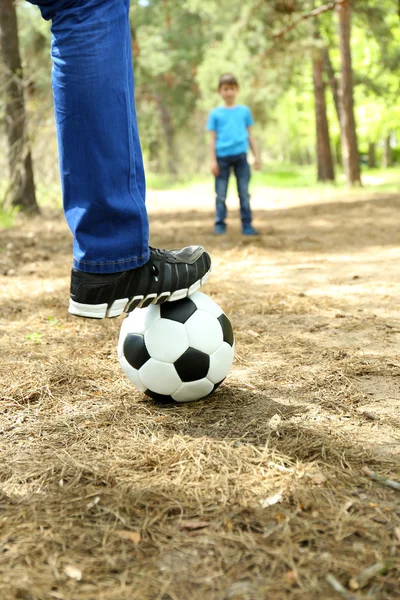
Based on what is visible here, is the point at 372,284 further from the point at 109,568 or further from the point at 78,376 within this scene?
the point at 109,568

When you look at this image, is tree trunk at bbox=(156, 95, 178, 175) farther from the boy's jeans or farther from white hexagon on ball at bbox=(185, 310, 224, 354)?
white hexagon on ball at bbox=(185, 310, 224, 354)

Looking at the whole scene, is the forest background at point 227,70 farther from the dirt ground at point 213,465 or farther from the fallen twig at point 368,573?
the fallen twig at point 368,573

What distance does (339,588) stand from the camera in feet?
4.62

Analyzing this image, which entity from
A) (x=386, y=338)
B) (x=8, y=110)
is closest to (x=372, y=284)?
(x=386, y=338)

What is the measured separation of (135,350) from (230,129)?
18.8 ft

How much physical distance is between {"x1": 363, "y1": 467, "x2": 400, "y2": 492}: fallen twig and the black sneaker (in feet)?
3.24

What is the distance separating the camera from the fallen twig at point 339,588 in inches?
54.6

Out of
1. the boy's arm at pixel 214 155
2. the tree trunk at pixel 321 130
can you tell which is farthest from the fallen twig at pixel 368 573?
the tree trunk at pixel 321 130

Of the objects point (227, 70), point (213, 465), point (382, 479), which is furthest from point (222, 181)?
point (227, 70)

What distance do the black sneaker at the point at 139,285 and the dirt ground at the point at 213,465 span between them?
1.49 ft

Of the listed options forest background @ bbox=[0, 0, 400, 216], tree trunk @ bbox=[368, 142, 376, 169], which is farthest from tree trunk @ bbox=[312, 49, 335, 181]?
tree trunk @ bbox=[368, 142, 376, 169]

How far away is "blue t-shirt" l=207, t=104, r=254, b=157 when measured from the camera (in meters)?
7.73

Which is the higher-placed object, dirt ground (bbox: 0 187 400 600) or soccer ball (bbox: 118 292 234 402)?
soccer ball (bbox: 118 292 234 402)

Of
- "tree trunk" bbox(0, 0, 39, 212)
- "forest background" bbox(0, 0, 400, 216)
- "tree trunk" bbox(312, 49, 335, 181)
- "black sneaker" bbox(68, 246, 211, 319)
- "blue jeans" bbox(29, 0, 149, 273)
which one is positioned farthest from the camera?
"tree trunk" bbox(312, 49, 335, 181)
